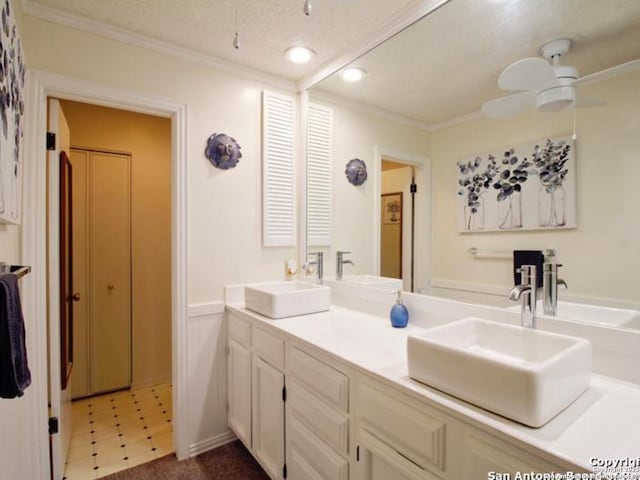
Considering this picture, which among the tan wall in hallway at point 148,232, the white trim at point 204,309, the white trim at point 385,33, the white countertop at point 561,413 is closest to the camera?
the white countertop at point 561,413

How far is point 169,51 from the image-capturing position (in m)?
2.00

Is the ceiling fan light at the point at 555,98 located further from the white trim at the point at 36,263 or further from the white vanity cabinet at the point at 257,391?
the white trim at the point at 36,263

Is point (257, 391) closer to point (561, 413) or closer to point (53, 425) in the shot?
point (53, 425)

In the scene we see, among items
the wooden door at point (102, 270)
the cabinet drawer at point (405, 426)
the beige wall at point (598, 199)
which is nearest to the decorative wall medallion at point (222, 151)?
the wooden door at point (102, 270)

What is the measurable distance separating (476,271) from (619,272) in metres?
0.48

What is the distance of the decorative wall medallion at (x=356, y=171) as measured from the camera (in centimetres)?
211

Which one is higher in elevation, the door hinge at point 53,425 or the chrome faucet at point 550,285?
the chrome faucet at point 550,285

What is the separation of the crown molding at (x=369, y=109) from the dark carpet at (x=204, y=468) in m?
2.04

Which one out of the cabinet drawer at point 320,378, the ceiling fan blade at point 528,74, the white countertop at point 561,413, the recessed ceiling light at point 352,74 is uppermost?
the recessed ceiling light at point 352,74

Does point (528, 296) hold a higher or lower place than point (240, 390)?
higher

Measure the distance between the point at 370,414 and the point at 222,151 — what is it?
5.56ft

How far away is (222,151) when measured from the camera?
215 cm

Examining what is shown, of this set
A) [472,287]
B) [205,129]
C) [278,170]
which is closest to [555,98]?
[472,287]

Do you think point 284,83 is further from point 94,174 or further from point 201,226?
point 94,174
